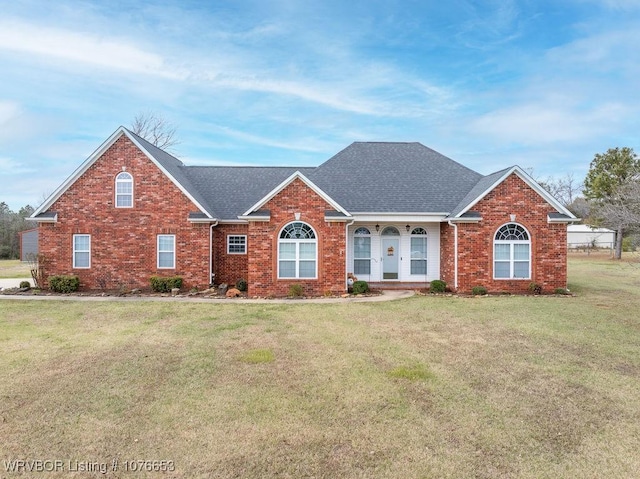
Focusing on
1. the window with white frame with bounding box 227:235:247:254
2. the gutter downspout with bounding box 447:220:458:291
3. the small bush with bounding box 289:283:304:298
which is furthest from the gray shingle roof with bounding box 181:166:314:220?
the gutter downspout with bounding box 447:220:458:291

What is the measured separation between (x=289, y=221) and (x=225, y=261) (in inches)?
177

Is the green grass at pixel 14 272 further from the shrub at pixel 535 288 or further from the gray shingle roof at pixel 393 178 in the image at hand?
the shrub at pixel 535 288

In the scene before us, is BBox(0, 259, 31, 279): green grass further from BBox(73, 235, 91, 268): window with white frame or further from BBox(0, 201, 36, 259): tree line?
BBox(0, 201, 36, 259): tree line

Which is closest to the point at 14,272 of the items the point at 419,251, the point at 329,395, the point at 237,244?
the point at 237,244

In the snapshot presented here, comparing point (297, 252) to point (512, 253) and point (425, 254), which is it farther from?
point (512, 253)

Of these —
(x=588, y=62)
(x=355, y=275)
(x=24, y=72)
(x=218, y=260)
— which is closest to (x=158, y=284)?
(x=218, y=260)

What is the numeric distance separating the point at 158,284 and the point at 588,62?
21262mm

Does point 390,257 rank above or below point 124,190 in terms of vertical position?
below

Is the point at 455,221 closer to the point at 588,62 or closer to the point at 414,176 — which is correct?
the point at 414,176

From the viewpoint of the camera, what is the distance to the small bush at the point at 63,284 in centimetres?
1670

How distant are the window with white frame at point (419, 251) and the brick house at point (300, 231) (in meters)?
0.05

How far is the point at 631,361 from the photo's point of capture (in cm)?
784

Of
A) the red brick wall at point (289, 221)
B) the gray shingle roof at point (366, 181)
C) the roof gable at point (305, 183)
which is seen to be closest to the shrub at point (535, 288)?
the gray shingle roof at point (366, 181)

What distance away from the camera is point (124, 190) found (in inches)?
695
